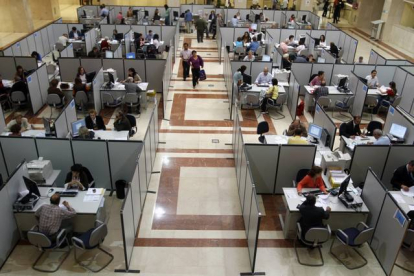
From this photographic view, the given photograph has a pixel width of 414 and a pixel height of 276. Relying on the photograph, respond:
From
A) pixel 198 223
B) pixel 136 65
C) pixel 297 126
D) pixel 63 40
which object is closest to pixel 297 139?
pixel 297 126

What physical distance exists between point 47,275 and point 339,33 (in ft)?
54.3

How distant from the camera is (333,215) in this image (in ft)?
21.1

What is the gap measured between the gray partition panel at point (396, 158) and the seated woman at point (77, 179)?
236 inches

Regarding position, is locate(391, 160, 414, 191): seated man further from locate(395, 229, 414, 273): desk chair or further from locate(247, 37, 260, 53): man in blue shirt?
locate(247, 37, 260, 53): man in blue shirt

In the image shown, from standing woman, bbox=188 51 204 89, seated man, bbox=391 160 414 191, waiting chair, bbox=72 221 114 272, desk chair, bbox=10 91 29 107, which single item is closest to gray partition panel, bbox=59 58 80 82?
desk chair, bbox=10 91 29 107

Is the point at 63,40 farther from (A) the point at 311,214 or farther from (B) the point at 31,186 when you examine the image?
(A) the point at 311,214

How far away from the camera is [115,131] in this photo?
8508 millimetres

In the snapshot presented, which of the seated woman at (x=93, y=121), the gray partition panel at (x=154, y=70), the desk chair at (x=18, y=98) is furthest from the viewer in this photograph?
the gray partition panel at (x=154, y=70)

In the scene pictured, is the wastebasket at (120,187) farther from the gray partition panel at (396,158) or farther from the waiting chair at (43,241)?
the gray partition panel at (396,158)

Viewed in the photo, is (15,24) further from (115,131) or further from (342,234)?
(342,234)

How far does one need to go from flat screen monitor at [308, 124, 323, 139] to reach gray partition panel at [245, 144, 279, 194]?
1.48 meters

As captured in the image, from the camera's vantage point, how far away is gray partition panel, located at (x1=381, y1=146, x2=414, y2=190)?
24.2 feet

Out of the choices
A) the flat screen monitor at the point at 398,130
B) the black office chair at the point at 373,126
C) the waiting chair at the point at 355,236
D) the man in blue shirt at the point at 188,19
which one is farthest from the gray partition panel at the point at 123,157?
the man in blue shirt at the point at 188,19

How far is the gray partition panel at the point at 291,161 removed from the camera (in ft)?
24.0
